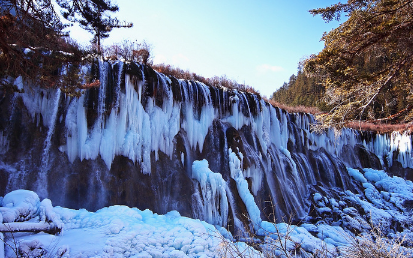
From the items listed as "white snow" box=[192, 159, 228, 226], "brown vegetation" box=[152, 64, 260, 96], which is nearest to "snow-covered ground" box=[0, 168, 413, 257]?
"white snow" box=[192, 159, 228, 226]

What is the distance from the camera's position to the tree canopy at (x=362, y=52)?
5.24 m

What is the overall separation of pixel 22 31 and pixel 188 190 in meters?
5.91

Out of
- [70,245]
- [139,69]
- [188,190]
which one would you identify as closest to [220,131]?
[188,190]

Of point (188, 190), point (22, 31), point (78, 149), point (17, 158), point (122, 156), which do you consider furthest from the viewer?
point (188, 190)

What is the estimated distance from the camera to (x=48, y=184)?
20.5ft

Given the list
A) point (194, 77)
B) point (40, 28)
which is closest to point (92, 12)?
point (40, 28)

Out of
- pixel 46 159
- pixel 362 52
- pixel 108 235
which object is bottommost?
pixel 108 235

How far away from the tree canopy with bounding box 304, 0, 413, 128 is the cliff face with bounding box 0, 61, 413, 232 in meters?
3.97

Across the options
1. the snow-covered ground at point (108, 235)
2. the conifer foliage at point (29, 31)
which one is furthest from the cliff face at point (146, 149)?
the conifer foliage at point (29, 31)

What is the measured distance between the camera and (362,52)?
620 cm

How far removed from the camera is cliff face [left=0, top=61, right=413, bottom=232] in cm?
641

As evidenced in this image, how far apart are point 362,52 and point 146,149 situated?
659 cm

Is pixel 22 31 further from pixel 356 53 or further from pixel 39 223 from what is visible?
pixel 356 53

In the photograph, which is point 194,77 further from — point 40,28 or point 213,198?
point 40,28
